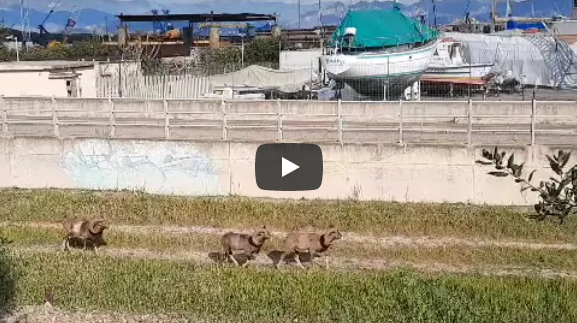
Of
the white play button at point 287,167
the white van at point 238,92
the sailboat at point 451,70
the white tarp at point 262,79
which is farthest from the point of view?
the sailboat at point 451,70

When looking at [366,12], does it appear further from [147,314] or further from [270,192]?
[147,314]

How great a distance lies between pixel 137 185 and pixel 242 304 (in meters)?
9.03

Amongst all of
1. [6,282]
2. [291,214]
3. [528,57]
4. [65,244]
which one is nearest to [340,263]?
[291,214]

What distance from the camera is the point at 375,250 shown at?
14.6m

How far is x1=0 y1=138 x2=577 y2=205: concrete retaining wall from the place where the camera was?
17.5 metres

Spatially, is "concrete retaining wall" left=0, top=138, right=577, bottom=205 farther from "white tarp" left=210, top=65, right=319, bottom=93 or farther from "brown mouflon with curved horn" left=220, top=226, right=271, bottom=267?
"white tarp" left=210, top=65, right=319, bottom=93

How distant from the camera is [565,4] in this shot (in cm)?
15012

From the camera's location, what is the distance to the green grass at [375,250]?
13.7 metres

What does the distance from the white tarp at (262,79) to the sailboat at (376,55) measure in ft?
8.56

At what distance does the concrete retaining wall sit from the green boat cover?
54.8ft

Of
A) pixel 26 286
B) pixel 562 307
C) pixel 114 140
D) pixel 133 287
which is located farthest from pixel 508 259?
pixel 114 140

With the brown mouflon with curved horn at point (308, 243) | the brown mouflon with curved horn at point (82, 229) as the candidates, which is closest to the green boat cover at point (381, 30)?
the brown mouflon with curved horn at point (82, 229)

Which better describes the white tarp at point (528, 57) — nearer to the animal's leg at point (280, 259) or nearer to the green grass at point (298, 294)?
the animal's leg at point (280, 259)

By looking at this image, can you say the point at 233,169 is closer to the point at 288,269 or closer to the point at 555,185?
the point at 288,269
